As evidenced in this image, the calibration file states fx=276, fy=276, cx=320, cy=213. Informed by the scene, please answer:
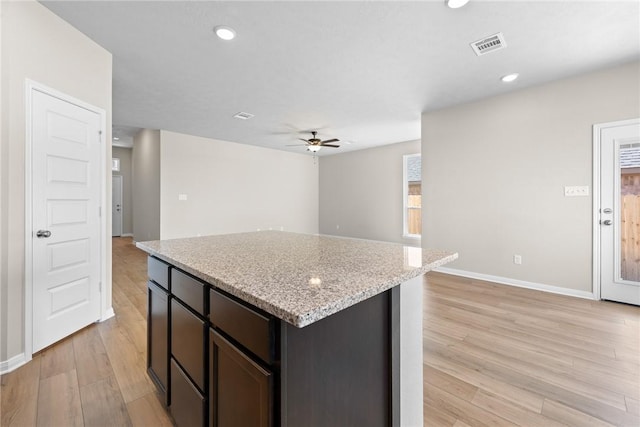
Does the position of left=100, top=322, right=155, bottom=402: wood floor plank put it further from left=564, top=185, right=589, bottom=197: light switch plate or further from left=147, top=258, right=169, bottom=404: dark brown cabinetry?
left=564, top=185, right=589, bottom=197: light switch plate

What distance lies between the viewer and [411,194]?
22.3 ft

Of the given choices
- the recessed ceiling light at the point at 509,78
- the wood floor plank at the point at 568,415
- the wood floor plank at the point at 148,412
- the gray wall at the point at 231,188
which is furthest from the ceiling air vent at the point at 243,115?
the wood floor plank at the point at 568,415

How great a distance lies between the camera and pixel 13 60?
74.5 inches

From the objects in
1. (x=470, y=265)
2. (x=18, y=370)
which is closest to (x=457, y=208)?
(x=470, y=265)

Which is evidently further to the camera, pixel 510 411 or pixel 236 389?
pixel 510 411

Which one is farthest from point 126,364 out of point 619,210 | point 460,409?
point 619,210

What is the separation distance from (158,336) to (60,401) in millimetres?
683

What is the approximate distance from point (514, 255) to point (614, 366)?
1971 mm

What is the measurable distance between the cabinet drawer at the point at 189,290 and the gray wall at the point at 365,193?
6021 millimetres

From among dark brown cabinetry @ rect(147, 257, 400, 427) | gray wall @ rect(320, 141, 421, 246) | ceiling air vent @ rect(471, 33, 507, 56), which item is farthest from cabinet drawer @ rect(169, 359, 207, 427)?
gray wall @ rect(320, 141, 421, 246)

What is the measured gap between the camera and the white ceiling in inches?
84.8

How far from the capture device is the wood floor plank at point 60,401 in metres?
1.42

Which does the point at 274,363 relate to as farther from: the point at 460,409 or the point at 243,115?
the point at 243,115

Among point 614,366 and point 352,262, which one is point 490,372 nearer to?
point 614,366
